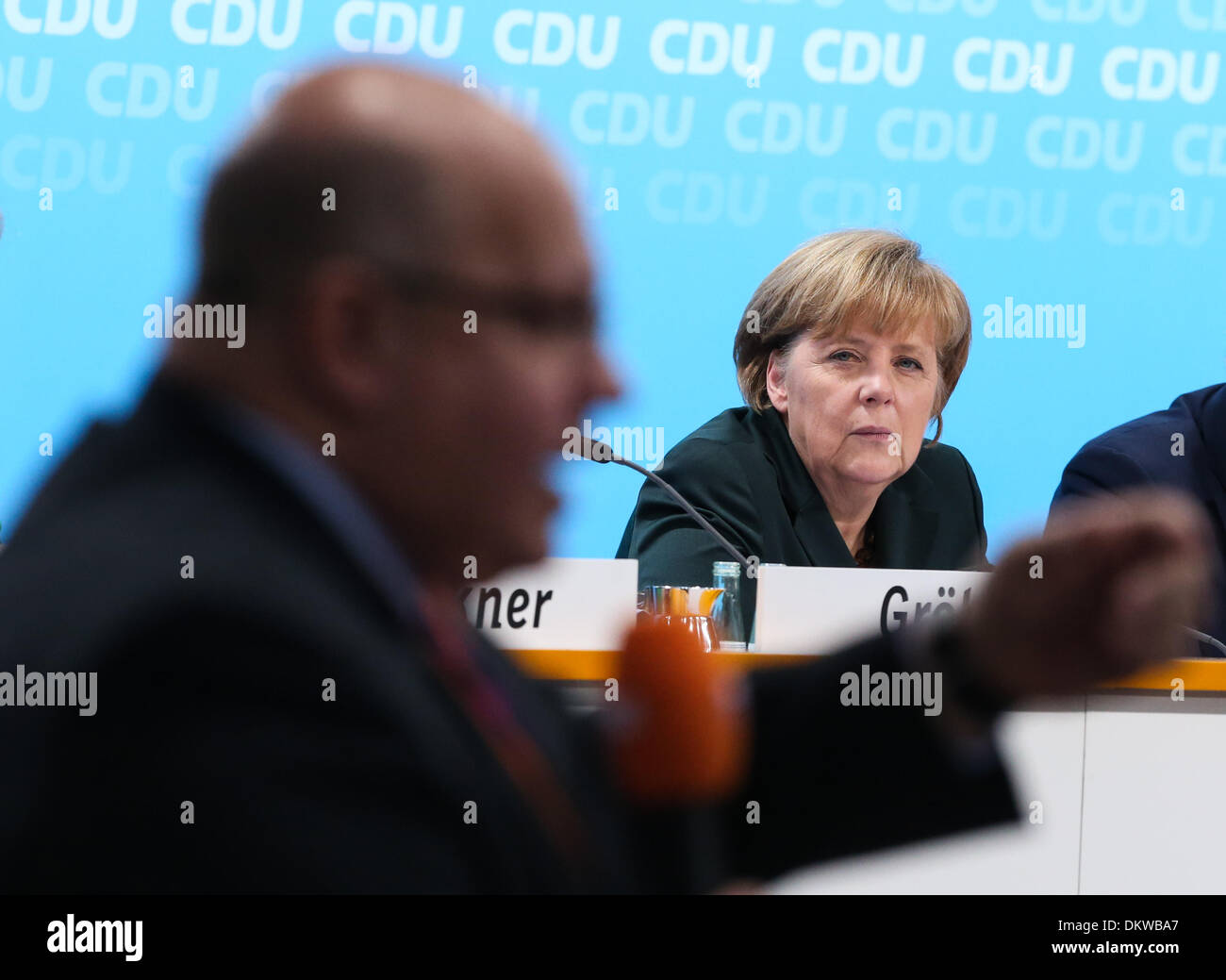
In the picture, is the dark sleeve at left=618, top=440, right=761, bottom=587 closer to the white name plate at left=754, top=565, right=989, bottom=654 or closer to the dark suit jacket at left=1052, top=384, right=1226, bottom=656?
the white name plate at left=754, top=565, right=989, bottom=654

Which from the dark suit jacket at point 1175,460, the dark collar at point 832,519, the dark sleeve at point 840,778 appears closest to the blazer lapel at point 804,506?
the dark collar at point 832,519

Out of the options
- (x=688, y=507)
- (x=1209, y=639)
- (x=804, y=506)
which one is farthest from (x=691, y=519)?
(x=1209, y=639)

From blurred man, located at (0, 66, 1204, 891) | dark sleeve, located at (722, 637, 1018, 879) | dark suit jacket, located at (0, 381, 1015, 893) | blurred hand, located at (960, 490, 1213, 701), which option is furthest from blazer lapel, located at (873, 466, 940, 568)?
dark suit jacket, located at (0, 381, 1015, 893)

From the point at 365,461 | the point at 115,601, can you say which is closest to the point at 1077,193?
the point at 365,461

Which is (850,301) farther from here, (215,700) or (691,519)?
(215,700)

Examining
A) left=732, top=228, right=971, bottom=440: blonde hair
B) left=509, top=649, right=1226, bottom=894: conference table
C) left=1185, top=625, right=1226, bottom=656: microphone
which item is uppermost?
left=732, top=228, right=971, bottom=440: blonde hair

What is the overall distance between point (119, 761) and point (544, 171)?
0.92 feet

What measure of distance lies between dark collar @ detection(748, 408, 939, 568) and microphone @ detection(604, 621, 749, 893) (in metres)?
0.76

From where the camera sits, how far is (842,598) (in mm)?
1450

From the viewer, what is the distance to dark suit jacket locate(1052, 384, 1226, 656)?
161 centimetres

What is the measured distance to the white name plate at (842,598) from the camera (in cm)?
142

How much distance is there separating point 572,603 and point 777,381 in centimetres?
45

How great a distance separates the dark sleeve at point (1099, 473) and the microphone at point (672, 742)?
99cm

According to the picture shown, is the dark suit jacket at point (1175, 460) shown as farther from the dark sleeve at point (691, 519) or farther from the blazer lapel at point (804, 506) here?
the dark sleeve at point (691, 519)
